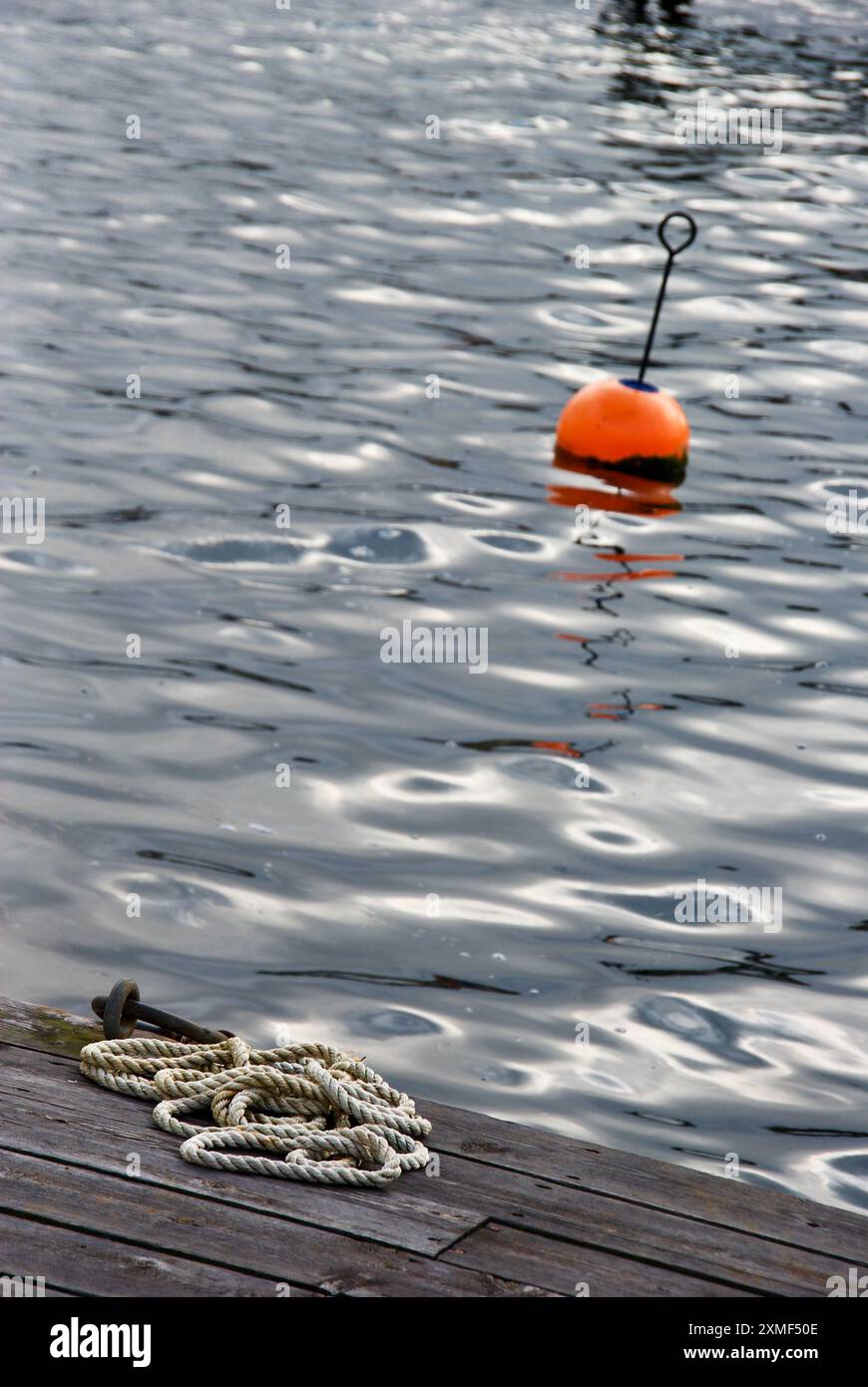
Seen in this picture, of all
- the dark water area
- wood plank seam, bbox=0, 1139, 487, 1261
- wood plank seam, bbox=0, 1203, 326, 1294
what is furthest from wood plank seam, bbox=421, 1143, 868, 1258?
the dark water area

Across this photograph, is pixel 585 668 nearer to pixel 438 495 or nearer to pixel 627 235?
pixel 438 495

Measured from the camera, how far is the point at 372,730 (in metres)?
6.83

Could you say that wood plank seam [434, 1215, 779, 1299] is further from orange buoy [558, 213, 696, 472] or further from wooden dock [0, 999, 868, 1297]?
orange buoy [558, 213, 696, 472]

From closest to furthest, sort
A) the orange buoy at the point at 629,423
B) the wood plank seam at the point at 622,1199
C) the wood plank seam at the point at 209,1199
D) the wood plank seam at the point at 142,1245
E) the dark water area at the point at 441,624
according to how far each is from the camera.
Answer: the wood plank seam at the point at 142,1245 → the wood plank seam at the point at 209,1199 → the wood plank seam at the point at 622,1199 → the dark water area at the point at 441,624 → the orange buoy at the point at 629,423

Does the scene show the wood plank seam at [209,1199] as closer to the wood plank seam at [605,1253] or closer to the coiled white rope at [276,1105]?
the wood plank seam at [605,1253]

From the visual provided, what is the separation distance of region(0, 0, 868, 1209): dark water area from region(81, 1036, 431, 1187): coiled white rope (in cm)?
103

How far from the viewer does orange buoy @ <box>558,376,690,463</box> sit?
969cm

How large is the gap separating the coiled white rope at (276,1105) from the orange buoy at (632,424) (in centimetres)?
639

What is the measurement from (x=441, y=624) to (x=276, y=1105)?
4.30 metres

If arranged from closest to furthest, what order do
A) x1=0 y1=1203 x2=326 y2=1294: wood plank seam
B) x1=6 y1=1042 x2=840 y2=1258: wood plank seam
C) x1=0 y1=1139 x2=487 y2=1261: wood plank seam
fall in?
x1=0 y1=1203 x2=326 y2=1294: wood plank seam → x1=0 y1=1139 x2=487 y2=1261: wood plank seam → x1=6 y1=1042 x2=840 y2=1258: wood plank seam

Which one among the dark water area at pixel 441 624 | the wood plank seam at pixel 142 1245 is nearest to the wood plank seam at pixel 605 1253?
the wood plank seam at pixel 142 1245

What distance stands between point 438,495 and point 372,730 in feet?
9.36

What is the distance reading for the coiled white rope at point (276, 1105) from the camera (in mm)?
3420
